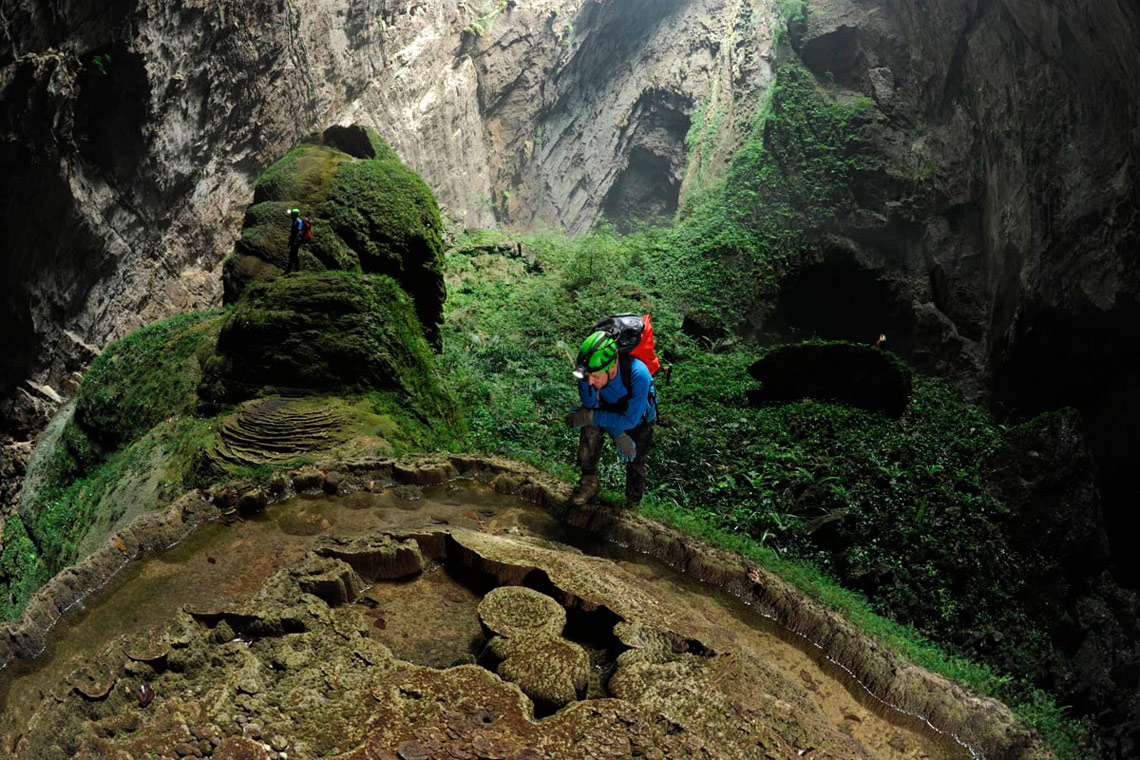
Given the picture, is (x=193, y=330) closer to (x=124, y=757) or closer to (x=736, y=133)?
(x=124, y=757)

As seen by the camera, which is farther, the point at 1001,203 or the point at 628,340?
the point at 1001,203

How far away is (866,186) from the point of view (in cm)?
1472

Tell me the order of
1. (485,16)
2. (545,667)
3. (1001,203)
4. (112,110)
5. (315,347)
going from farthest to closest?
(485,16), (112,110), (1001,203), (315,347), (545,667)

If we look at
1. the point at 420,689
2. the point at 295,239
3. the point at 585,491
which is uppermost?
the point at 295,239

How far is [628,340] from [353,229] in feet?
22.6

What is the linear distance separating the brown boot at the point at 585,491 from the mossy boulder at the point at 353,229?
5.96 m

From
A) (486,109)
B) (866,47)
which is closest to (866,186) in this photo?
(866,47)

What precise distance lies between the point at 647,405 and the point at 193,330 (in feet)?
26.8

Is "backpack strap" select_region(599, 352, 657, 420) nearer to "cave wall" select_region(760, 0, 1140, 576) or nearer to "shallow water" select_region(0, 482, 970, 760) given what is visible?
"shallow water" select_region(0, 482, 970, 760)

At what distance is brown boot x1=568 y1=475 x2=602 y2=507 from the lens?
15.4 feet

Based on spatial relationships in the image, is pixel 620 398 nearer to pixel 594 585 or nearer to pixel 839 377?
pixel 594 585

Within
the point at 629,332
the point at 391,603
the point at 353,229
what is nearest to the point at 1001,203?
the point at 629,332

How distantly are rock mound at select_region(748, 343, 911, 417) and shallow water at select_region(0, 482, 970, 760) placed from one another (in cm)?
550

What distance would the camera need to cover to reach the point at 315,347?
6.63 meters
